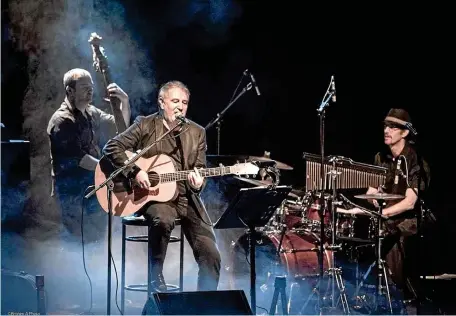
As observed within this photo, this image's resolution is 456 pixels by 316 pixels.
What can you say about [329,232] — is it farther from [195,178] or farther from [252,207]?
[252,207]

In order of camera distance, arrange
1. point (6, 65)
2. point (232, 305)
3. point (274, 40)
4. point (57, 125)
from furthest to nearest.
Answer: point (274, 40), point (6, 65), point (57, 125), point (232, 305)

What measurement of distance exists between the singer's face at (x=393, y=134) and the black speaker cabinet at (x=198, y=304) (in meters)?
3.43

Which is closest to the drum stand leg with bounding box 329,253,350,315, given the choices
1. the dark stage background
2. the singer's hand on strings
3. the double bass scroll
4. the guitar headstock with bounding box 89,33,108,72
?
the dark stage background

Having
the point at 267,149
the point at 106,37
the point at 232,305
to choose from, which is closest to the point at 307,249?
the point at 267,149

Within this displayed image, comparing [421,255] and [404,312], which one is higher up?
[421,255]

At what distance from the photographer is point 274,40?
349 inches

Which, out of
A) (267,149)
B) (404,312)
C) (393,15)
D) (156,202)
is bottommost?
(404,312)

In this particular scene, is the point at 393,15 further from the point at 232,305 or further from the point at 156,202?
the point at 232,305

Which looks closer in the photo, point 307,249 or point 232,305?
point 232,305

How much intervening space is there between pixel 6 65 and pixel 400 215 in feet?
14.3

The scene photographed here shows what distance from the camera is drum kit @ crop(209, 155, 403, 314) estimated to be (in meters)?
7.33

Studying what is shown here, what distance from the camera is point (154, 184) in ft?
20.7

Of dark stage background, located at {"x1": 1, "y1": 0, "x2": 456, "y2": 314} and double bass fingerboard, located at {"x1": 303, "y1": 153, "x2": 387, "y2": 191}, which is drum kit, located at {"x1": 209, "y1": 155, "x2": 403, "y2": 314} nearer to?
double bass fingerboard, located at {"x1": 303, "y1": 153, "x2": 387, "y2": 191}

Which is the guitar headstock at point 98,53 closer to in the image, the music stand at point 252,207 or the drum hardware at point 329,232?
the drum hardware at point 329,232
